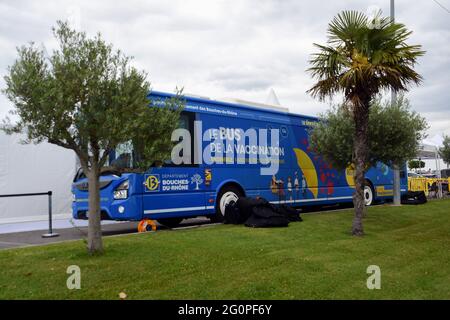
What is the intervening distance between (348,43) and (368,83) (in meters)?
Result: 0.99

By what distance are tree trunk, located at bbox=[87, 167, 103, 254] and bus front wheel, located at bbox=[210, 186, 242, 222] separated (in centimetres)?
527

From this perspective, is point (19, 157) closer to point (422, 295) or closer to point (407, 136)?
point (407, 136)

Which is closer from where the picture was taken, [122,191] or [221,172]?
[122,191]

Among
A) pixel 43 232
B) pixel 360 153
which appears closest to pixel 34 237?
pixel 43 232

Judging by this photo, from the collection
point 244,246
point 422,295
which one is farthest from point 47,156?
point 422,295

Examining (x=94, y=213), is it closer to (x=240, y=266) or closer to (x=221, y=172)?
(x=240, y=266)

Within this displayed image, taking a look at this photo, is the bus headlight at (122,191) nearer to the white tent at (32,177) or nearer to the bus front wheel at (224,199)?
the bus front wheel at (224,199)

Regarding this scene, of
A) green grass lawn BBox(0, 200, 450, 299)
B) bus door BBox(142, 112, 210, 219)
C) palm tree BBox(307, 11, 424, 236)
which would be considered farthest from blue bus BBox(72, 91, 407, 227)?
palm tree BBox(307, 11, 424, 236)

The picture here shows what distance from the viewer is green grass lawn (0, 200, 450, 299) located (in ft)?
17.6

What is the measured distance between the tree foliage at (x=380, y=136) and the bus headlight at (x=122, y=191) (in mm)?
6250

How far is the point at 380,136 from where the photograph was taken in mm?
13688

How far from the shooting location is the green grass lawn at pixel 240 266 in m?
5.36

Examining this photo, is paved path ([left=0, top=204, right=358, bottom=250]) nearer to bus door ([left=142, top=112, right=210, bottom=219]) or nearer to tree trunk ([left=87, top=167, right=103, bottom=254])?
bus door ([left=142, top=112, right=210, bottom=219])

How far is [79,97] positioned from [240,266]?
325 centimetres
